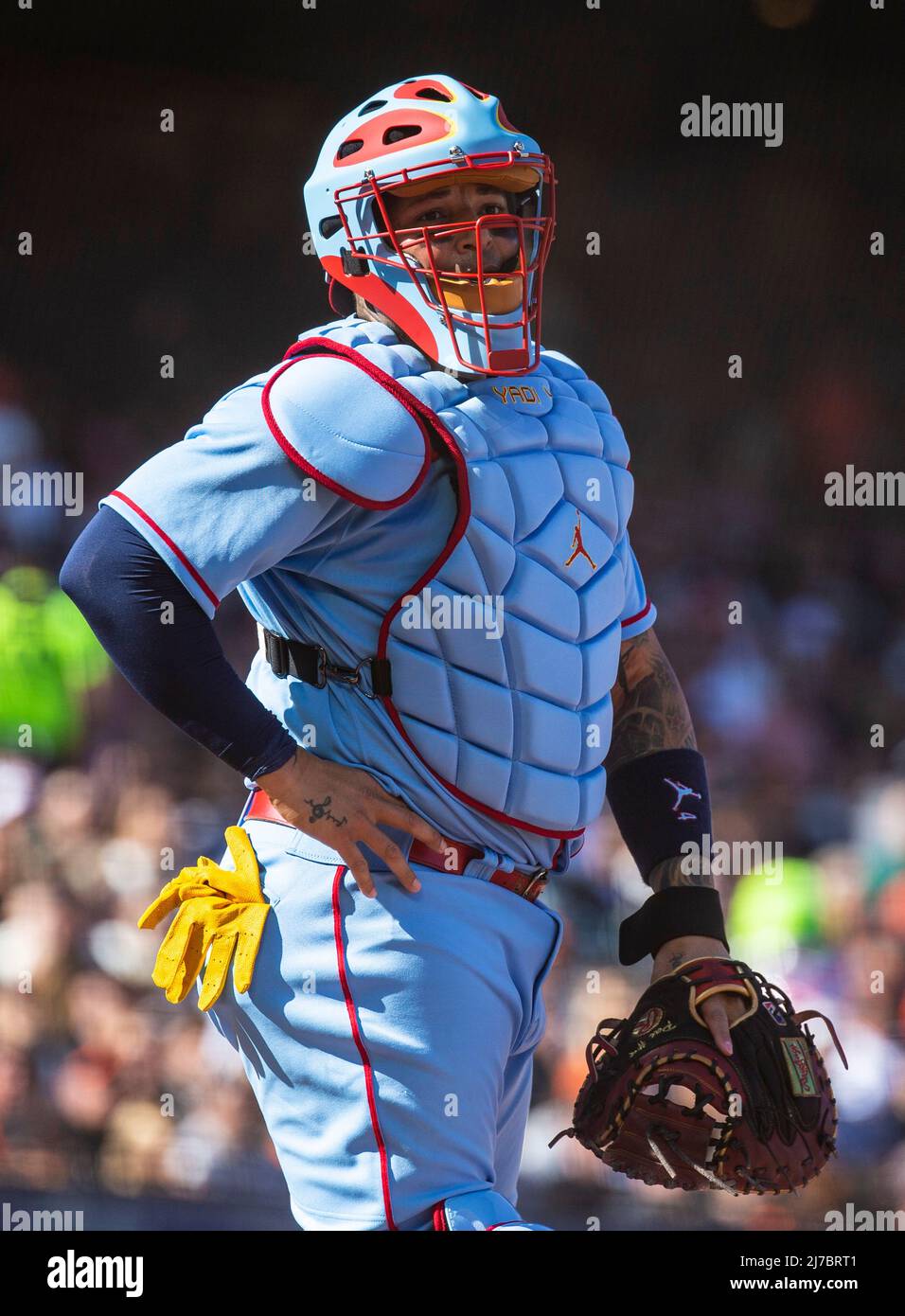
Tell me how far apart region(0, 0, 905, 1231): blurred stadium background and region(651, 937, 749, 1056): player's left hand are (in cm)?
139

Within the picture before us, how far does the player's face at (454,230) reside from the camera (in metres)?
1.64

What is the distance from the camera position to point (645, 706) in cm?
187

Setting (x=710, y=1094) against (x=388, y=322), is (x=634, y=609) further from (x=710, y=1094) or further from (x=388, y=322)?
(x=710, y=1094)

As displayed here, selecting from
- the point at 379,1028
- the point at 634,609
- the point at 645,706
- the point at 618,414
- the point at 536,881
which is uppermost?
the point at 618,414

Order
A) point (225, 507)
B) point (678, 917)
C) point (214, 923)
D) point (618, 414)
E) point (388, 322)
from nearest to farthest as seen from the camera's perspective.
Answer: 1. point (225, 507)
2. point (214, 923)
3. point (388, 322)
4. point (678, 917)
5. point (618, 414)

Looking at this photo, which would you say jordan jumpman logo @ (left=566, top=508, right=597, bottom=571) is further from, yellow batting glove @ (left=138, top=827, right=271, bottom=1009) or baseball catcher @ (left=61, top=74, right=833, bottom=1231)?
yellow batting glove @ (left=138, top=827, right=271, bottom=1009)

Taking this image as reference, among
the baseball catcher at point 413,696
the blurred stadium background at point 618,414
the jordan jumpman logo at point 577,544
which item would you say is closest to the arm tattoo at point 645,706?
the baseball catcher at point 413,696

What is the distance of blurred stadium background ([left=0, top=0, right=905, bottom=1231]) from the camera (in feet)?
10.5

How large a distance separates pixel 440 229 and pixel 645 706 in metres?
0.60

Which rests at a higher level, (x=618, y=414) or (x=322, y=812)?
(x=618, y=414)

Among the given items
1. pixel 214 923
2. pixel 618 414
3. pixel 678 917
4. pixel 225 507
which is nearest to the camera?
pixel 225 507

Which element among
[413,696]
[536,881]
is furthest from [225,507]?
[536,881]

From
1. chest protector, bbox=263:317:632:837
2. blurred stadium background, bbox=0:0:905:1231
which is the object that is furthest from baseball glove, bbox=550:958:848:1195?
blurred stadium background, bbox=0:0:905:1231

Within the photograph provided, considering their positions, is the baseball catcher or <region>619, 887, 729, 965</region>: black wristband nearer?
the baseball catcher
